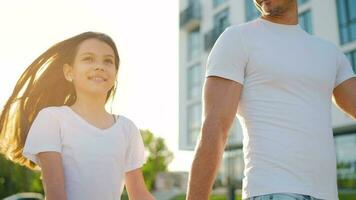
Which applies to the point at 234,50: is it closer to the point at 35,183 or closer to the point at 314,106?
the point at 314,106

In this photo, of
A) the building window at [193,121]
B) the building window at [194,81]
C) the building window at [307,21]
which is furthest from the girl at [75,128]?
the building window at [193,121]

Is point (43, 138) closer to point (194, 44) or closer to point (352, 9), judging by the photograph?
point (352, 9)

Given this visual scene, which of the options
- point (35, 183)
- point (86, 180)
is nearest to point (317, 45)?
point (86, 180)

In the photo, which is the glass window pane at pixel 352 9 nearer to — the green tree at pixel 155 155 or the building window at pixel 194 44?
the building window at pixel 194 44

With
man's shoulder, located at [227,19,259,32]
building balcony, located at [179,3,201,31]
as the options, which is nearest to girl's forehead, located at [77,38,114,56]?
man's shoulder, located at [227,19,259,32]

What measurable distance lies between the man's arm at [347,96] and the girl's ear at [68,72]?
1281 millimetres

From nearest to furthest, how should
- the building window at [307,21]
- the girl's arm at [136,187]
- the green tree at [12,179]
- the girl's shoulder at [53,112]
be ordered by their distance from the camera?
1. the girl's shoulder at [53,112]
2. the girl's arm at [136,187]
3. the building window at [307,21]
4. the green tree at [12,179]

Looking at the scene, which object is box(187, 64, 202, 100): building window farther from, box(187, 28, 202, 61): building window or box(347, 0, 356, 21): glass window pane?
box(347, 0, 356, 21): glass window pane

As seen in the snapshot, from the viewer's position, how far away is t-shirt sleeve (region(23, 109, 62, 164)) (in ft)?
7.89

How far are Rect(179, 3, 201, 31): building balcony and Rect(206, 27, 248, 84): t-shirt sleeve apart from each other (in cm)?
2626

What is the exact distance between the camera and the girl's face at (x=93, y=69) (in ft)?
8.60

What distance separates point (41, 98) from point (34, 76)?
0.49ft

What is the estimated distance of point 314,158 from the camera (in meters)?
2.11

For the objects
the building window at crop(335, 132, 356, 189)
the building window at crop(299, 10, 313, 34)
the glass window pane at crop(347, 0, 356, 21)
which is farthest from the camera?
the building window at crop(299, 10, 313, 34)
